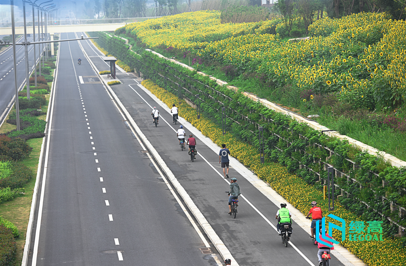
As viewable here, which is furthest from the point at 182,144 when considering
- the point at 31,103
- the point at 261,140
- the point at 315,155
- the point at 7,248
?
the point at 31,103

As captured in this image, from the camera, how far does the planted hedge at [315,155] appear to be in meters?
17.4

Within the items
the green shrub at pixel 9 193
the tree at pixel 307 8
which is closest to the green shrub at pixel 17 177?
the green shrub at pixel 9 193

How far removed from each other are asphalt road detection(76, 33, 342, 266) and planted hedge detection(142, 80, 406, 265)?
3.41ft

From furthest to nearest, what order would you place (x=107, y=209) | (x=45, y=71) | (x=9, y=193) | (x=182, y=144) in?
1. (x=45, y=71)
2. (x=182, y=144)
3. (x=9, y=193)
4. (x=107, y=209)

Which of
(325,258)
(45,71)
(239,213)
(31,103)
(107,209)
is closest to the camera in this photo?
(325,258)

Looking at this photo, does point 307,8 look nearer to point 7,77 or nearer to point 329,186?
point 329,186

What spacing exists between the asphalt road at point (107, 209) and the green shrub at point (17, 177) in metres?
1.20

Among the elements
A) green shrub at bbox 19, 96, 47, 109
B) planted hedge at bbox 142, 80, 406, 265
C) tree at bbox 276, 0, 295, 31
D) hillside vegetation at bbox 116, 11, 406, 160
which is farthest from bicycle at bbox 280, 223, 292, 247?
tree at bbox 276, 0, 295, 31

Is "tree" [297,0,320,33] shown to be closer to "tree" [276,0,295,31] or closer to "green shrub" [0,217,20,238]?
"tree" [276,0,295,31]

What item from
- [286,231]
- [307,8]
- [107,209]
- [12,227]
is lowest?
[107,209]

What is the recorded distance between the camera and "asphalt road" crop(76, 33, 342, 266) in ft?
58.1

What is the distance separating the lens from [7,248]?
16609mm

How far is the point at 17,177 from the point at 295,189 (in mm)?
14944

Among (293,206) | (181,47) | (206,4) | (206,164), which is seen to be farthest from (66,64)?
(293,206)
